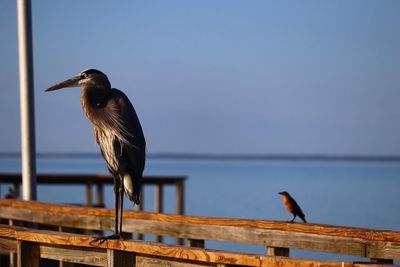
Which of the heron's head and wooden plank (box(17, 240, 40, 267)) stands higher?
the heron's head

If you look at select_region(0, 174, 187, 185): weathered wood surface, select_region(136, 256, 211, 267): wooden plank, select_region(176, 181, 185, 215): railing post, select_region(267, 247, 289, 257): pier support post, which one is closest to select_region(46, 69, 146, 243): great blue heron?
select_region(136, 256, 211, 267): wooden plank

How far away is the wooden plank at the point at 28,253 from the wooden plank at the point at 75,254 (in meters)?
0.04

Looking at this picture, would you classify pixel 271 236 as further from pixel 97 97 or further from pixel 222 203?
pixel 222 203

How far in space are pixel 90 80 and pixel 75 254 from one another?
4.43 ft

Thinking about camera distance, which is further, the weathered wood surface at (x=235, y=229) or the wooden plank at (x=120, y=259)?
the weathered wood surface at (x=235, y=229)

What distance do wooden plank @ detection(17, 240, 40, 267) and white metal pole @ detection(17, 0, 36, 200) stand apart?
10.2 feet

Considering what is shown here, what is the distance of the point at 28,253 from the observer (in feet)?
20.1

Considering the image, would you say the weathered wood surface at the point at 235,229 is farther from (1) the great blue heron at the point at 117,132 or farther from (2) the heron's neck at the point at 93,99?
(2) the heron's neck at the point at 93,99

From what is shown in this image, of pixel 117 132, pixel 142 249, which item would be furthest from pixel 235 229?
pixel 142 249

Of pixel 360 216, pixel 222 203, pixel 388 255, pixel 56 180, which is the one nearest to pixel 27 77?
pixel 388 255

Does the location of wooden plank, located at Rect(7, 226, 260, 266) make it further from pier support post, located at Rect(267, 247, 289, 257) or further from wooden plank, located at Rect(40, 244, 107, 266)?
pier support post, located at Rect(267, 247, 289, 257)

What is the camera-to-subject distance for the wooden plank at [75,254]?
579 cm

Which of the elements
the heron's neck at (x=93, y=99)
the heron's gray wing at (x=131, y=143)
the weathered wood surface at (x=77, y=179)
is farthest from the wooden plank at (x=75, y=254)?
the weathered wood surface at (x=77, y=179)

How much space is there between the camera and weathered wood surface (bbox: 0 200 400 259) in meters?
5.79
